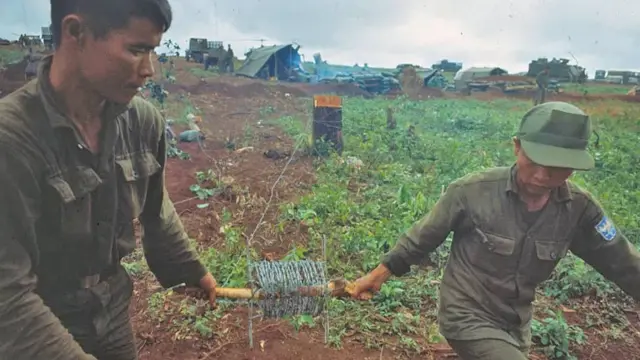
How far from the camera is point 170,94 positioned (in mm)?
17625

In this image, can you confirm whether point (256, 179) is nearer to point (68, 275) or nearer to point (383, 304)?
point (383, 304)

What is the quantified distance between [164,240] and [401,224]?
361 centimetres

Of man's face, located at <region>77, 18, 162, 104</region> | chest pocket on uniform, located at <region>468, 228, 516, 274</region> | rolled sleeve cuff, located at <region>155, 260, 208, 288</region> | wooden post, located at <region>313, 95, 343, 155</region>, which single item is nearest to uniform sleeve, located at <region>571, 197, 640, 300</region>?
chest pocket on uniform, located at <region>468, 228, 516, 274</region>

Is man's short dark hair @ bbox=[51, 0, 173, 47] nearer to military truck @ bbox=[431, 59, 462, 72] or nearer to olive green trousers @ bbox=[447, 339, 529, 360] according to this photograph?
olive green trousers @ bbox=[447, 339, 529, 360]

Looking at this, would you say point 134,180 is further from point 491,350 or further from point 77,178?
point 491,350

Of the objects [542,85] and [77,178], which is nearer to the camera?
[77,178]

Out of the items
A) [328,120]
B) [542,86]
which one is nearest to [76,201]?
[328,120]

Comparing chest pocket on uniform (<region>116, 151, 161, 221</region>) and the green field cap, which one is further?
the green field cap

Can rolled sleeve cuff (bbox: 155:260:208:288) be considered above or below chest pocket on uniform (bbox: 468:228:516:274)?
below

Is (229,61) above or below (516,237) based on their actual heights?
above

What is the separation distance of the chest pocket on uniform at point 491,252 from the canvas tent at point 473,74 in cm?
2477

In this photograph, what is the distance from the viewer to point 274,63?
25.7 m

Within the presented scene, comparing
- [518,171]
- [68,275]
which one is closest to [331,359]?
[518,171]

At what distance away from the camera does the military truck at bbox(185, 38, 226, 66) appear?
81.6 feet
